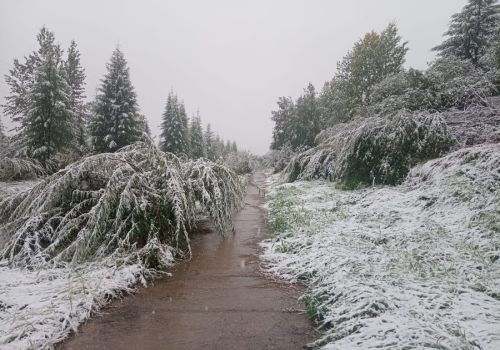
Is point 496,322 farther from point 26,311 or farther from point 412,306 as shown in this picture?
point 26,311

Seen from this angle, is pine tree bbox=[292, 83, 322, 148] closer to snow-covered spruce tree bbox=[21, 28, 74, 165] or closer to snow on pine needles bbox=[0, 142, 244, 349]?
snow-covered spruce tree bbox=[21, 28, 74, 165]

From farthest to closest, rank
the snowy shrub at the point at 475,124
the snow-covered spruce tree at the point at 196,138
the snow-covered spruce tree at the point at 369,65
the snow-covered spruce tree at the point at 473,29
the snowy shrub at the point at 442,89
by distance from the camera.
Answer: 1. the snow-covered spruce tree at the point at 196,138
2. the snow-covered spruce tree at the point at 369,65
3. the snow-covered spruce tree at the point at 473,29
4. the snowy shrub at the point at 442,89
5. the snowy shrub at the point at 475,124

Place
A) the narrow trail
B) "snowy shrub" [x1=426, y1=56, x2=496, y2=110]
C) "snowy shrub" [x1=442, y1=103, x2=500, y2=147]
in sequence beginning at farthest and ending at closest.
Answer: "snowy shrub" [x1=426, y1=56, x2=496, y2=110] → "snowy shrub" [x1=442, y1=103, x2=500, y2=147] → the narrow trail

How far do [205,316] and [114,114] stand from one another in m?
21.8

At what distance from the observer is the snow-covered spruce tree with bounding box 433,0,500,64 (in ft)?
50.9

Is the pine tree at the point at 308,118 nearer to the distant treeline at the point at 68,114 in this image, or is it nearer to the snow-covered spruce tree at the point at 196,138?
the distant treeline at the point at 68,114

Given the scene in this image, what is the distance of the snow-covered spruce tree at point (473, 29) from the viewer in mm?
15516

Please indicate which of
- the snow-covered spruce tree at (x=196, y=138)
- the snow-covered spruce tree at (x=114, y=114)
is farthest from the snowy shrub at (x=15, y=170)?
the snow-covered spruce tree at (x=196, y=138)

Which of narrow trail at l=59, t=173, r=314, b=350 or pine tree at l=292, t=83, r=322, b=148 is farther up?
pine tree at l=292, t=83, r=322, b=148

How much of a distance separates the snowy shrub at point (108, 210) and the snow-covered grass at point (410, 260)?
1513 millimetres

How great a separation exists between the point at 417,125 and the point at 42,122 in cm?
1911

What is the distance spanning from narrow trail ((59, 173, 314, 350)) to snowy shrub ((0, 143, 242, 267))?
0.70m

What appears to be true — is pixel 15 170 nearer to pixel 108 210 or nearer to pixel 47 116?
pixel 47 116

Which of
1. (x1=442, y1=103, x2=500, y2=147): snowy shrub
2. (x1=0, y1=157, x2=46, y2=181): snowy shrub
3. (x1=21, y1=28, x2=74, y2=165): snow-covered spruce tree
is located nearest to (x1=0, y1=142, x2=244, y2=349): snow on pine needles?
Result: (x1=442, y1=103, x2=500, y2=147): snowy shrub
